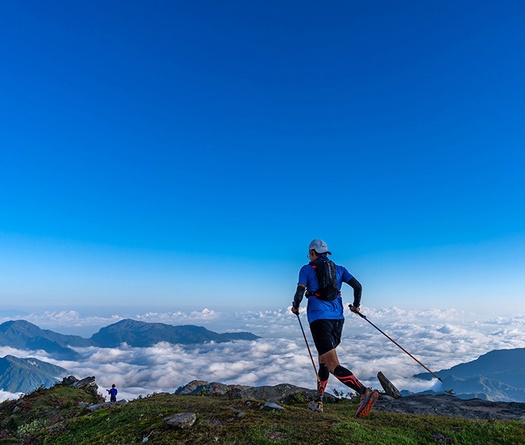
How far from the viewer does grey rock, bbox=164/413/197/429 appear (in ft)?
21.6

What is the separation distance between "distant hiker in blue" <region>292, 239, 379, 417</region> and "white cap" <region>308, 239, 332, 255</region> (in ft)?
0.17

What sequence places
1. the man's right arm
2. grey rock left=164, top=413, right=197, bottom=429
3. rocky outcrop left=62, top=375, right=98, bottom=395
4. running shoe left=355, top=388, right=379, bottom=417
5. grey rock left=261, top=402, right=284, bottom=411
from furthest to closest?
1. rocky outcrop left=62, top=375, right=98, bottom=395
2. the man's right arm
3. grey rock left=261, top=402, right=284, bottom=411
4. running shoe left=355, top=388, right=379, bottom=417
5. grey rock left=164, top=413, right=197, bottom=429

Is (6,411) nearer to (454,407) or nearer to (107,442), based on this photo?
(107,442)

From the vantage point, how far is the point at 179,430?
21.2ft

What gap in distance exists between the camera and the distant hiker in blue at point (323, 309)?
26.1 ft

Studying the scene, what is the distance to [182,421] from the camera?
6.62 metres

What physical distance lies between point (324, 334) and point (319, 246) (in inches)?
98.0

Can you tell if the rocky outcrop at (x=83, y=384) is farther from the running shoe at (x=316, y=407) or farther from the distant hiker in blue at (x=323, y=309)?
the distant hiker in blue at (x=323, y=309)

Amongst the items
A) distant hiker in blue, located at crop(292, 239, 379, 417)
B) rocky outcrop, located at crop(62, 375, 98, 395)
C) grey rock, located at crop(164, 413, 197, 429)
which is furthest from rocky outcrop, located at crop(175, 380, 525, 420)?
rocky outcrop, located at crop(62, 375, 98, 395)

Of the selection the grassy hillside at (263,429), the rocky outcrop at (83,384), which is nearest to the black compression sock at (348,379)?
the grassy hillside at (263,429)

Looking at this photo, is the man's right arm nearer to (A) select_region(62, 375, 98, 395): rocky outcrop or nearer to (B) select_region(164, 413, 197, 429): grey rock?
(B) select_region(164, 413, 197, 429): grey rock

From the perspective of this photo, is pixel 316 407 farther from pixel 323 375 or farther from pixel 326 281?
pixel 326 281

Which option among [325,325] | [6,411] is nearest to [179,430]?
[325,325]

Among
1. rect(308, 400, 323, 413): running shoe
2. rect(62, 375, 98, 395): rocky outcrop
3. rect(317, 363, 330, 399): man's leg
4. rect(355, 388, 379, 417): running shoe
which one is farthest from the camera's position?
rect(62, 375, 98, 395): rocky outcrop
